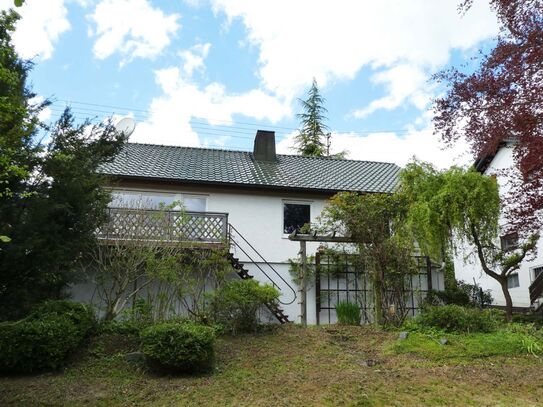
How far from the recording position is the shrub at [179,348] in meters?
7.70

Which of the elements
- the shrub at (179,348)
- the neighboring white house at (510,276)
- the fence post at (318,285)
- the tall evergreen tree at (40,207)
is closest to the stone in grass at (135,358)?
the shrub at (179,348)

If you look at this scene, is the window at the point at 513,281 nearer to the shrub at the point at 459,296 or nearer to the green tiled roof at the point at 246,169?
the shrub at the point at 459,296

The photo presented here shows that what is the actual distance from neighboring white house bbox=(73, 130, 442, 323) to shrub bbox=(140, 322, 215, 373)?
19.7ft

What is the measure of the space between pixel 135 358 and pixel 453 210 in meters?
7.60

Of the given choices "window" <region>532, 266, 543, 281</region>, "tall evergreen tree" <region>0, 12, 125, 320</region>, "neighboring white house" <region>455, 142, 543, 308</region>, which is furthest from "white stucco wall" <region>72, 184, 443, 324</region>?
"tall evergreen tree" <region>0, 12, 125, 320</region>

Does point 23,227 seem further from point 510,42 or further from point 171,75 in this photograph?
point 510,42

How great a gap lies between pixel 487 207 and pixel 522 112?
5.84 meters

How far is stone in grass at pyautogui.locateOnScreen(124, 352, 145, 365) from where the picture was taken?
8445 millimetres

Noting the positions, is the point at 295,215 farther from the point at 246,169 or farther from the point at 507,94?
the point at 507,94

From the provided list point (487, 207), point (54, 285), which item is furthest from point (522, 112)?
point (54, 285)

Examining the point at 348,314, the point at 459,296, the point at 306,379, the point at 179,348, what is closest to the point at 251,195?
the point at 348,314

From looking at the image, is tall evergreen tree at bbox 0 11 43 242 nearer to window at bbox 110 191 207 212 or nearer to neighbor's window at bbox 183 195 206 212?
window at bbox 110 191 207 212

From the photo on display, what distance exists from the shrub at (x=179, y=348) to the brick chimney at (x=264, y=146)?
1227 centimetres

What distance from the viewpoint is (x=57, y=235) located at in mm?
8992
